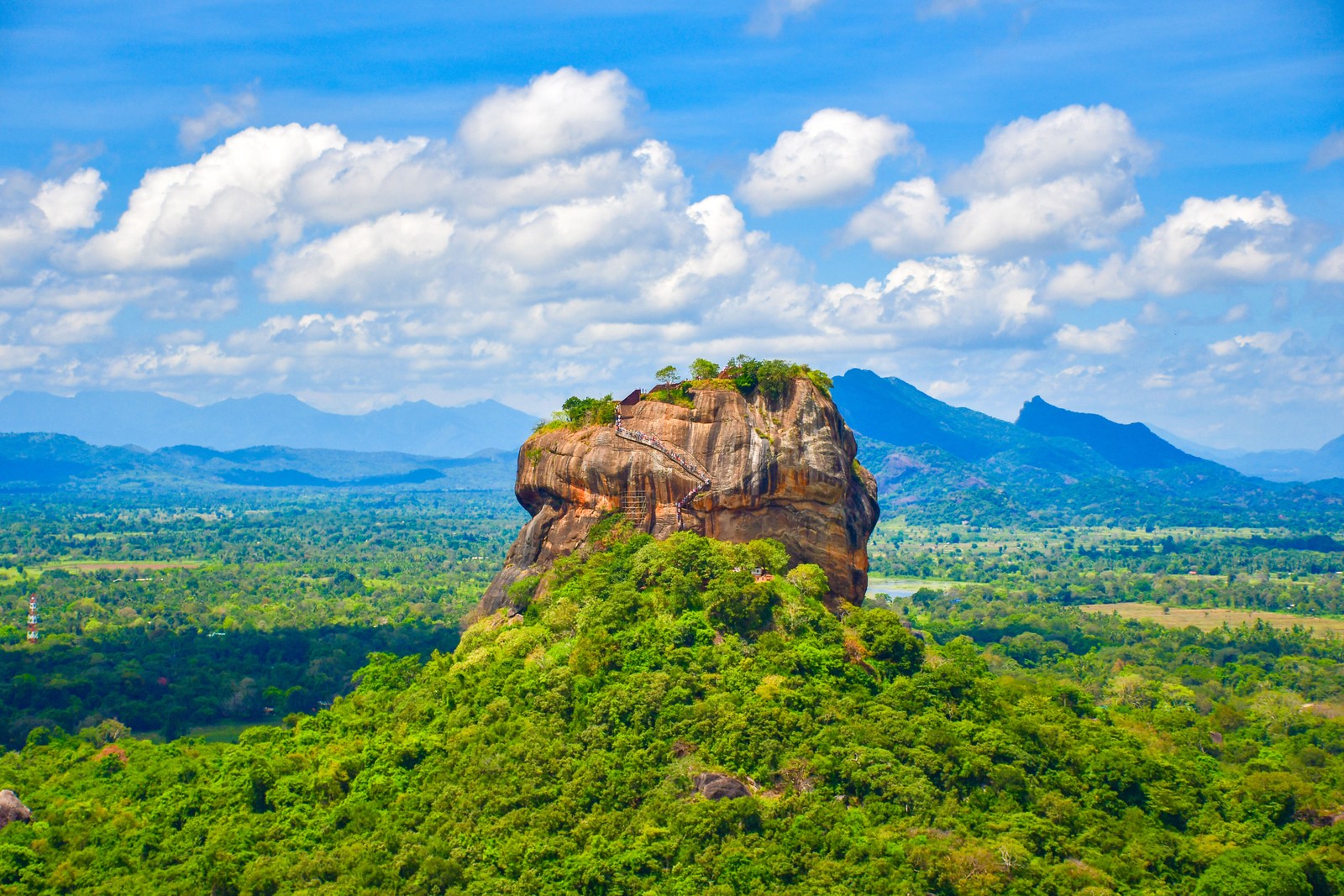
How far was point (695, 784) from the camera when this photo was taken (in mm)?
31641

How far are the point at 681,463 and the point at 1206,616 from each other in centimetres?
8144

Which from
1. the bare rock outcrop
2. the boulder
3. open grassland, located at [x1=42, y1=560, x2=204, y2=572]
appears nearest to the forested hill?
the boulder

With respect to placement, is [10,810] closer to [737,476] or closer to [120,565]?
[737,476]

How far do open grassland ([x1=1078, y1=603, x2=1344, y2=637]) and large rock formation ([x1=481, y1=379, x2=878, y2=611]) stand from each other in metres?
65.9

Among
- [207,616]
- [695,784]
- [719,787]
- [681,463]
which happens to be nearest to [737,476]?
[681,463]

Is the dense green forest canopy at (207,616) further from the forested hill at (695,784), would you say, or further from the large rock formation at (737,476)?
the large rock formation at (737,476)

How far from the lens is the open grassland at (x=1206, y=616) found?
102 metres

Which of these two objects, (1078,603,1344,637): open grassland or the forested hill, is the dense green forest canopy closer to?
the forested hill

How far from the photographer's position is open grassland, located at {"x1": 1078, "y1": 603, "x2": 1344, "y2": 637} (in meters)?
102

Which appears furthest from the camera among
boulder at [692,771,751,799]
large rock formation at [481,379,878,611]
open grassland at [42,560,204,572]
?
open grassland at [42,560,204,572]

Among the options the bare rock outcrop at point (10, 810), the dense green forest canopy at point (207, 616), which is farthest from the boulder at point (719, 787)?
the dense green forest canopy at point (207, 616)

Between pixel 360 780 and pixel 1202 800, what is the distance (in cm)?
2229

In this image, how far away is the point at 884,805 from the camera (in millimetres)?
30938

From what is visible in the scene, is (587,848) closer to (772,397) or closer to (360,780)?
(360,780)
